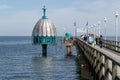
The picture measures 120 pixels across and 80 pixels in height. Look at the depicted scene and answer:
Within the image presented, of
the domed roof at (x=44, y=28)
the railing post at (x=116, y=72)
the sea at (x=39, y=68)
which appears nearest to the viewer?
the railing post at (x=116, y=72)

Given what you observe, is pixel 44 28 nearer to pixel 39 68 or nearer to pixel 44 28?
pixel 44 28

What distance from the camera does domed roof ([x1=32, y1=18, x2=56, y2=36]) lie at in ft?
236

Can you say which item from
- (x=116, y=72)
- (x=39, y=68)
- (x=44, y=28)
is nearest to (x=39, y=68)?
(x=39, y=68)

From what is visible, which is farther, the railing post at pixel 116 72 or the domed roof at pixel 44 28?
the domed roof at pixel 44 28

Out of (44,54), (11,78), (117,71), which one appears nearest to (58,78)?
(11,78)

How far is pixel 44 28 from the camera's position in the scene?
72.4 metres

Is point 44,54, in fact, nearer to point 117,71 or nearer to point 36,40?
point 36,40

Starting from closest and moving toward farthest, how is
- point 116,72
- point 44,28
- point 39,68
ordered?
point 116,72
point 39,68
point 44,28

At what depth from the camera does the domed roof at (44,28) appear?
236ft

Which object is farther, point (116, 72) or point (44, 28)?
point (44, 28)

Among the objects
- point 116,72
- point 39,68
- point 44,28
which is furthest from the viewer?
point 44,28

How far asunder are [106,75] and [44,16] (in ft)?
195

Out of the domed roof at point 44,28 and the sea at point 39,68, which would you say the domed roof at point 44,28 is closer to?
the domed roof at point 44,28

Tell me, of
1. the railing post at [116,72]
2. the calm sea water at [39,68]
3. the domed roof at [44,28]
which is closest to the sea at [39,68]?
the calm sea water at [39,68]
